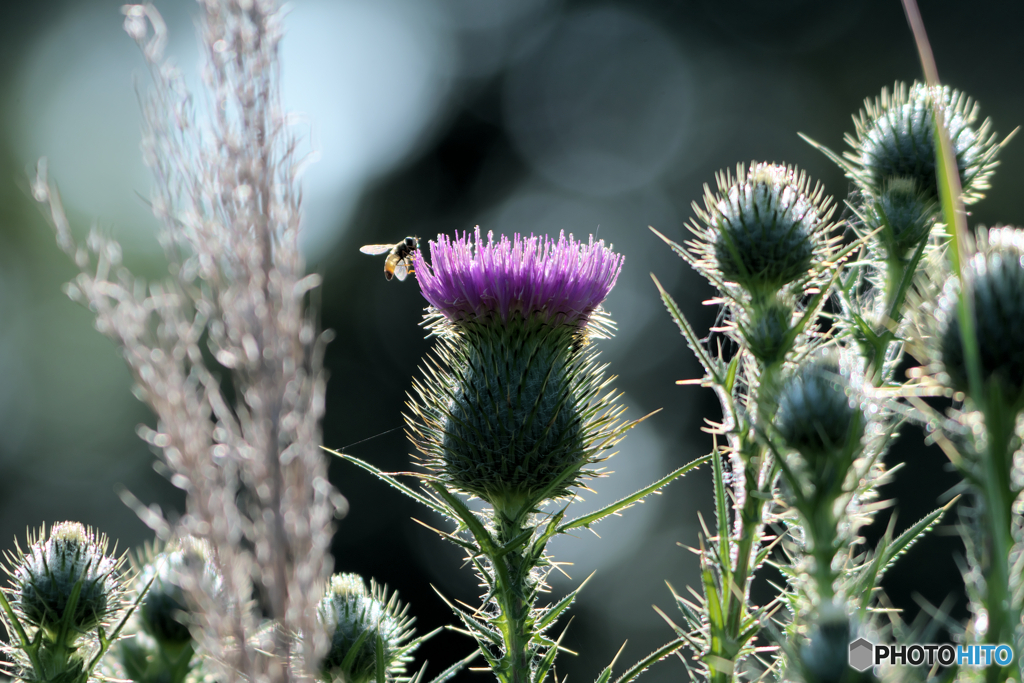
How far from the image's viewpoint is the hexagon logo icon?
98 cm

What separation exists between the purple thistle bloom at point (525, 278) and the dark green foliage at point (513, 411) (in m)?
0.06

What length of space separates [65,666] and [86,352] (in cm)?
1330

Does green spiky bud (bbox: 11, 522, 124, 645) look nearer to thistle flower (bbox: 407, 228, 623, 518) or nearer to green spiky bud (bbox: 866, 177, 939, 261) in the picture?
thistle flower (bbox: 407, 228, 623, 518)

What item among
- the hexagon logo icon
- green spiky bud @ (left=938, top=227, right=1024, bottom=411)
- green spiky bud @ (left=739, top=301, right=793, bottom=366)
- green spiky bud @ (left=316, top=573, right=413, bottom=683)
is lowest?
green spiky bud @ (left=316, top=573, right=413, bottom=683)

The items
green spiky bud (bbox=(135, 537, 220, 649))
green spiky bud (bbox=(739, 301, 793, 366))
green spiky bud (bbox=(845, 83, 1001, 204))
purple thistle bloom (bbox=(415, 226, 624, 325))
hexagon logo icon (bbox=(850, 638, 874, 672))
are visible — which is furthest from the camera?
purple thistle bloom (bbox=(415, 226, 624, 325))

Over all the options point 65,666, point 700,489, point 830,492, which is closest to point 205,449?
point 830,492

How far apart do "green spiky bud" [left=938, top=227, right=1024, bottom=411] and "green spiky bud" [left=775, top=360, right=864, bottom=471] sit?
0.55ft

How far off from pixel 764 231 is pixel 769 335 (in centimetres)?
40

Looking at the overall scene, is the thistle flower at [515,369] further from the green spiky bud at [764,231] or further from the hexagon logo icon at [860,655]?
the hexagon logo icon at [860,655]

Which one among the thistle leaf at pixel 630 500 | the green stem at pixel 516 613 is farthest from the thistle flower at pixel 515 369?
the thistle leaf at pixel 630 500

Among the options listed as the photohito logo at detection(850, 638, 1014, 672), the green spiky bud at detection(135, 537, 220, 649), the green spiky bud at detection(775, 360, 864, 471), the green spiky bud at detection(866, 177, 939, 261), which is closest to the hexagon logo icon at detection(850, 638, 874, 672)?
the photohito logo at detection(850, 638, 1014, 672)

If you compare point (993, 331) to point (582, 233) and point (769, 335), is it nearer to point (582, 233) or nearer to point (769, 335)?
point (769, 335)

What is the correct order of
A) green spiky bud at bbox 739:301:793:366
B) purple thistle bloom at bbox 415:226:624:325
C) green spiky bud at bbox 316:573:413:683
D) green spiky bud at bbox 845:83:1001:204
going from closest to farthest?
green spiky bud at bbox 739:301:793:366 → green spiky bud at bbox 316:573:413:683 → green spiky bud at bbox 845:83:1001:204 → purple thistle bloom at bbox 415:226:624:325

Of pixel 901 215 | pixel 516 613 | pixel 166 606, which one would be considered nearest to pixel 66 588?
pixel 166 606
